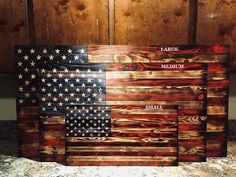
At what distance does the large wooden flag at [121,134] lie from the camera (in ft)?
7.01

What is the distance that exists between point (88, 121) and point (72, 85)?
11.5 inches

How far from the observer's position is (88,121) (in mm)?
2152

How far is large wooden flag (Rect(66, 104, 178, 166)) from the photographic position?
214 cm

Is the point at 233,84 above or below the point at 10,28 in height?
below

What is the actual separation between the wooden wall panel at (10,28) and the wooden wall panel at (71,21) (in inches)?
4.2

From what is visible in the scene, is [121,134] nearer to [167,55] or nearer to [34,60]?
[167,55]

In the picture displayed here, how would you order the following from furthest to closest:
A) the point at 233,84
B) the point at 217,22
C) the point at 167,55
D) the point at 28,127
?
the point at 233,84 < the point at 217,22 < the point at 28,127 < the point at 167,55

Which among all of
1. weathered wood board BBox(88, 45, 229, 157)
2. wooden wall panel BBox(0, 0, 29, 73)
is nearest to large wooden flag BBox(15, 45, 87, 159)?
weathered wood board BBox(88, 45, 229, 157)

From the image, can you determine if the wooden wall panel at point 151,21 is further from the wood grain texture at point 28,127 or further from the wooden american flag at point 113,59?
the wood grain texture at point 28,127

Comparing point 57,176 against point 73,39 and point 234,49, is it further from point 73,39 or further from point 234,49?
point 234,49

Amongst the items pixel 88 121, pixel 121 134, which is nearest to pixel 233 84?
pixel 121 134

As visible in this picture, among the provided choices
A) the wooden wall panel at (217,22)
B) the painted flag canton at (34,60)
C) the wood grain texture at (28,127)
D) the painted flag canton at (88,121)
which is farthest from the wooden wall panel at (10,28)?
the wooden wall panel at (217,22)

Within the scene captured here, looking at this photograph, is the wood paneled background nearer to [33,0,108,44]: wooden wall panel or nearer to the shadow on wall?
[33,0,108,44]: wooden wall panel

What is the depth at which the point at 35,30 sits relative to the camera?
2.59 m
